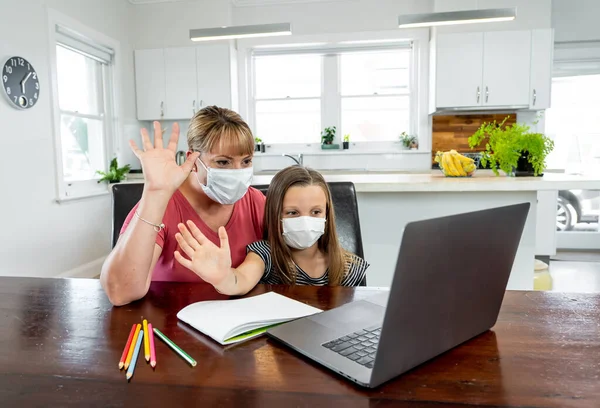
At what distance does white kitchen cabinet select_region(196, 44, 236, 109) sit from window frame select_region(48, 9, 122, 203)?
2.82ft

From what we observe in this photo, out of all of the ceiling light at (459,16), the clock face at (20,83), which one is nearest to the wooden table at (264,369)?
the ceiling light at (459,16)

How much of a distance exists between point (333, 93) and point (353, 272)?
4087mm

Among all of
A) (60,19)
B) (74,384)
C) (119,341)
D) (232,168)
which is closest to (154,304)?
(119,341)

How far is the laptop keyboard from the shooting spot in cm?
66

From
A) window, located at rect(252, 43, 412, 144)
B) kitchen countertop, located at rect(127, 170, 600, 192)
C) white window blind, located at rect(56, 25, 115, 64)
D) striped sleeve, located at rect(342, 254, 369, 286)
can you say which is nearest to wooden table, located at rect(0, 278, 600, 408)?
striped sleeve, located at rect(342, 254, 369, 286)

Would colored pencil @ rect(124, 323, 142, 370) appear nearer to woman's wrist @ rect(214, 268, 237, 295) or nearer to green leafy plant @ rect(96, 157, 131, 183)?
woman's wrist @ rect(214, 268, 237, 295)

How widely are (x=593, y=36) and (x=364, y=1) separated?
2435mm

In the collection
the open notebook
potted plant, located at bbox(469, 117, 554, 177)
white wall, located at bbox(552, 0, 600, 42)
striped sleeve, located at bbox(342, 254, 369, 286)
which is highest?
white wall, located at bbox(552, 0, 600, 42)

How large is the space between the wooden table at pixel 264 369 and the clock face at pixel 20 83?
2.80 meters

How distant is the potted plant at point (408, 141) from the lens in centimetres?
497

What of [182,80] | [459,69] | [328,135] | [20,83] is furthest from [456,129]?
[20,83]

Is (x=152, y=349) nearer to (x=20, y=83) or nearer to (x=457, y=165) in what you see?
(x=457, y=165)

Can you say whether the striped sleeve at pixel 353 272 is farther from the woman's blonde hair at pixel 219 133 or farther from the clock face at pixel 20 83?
the clock face at pixel 20 83

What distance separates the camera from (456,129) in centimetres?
484
